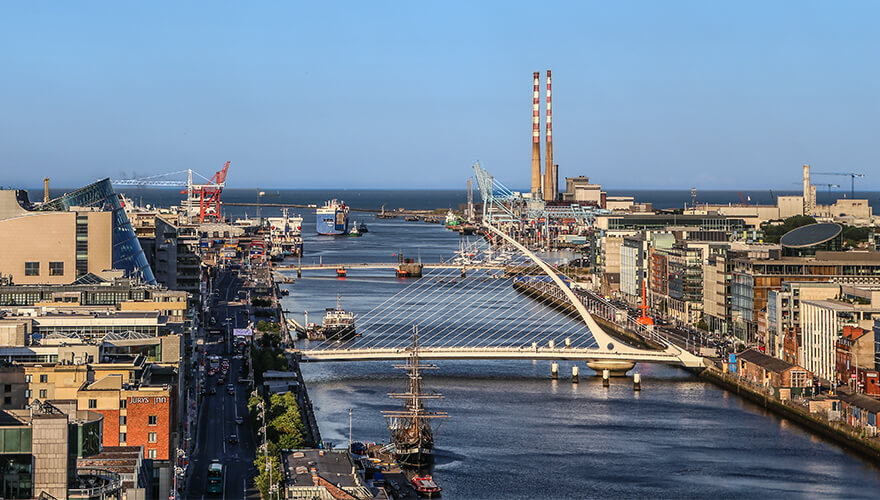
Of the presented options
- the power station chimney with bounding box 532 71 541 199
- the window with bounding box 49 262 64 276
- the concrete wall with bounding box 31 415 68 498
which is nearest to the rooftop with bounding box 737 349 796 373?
the window with bounding box 49 262 64 276

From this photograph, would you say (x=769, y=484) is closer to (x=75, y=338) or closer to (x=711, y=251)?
(x=75, y=338)

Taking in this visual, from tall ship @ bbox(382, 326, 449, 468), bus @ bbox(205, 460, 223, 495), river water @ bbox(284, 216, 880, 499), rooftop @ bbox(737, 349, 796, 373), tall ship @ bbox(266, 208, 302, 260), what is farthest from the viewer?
tall ship @ bbox(266, 208, 302, 260)

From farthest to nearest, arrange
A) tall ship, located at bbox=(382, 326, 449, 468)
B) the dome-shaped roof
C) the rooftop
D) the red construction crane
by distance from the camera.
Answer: the red construction crane < the dome-shaped roof < the rooftop < tall ship, located at bbox=(382, 326, 449, 468)

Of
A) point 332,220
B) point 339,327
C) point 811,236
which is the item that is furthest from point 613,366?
point 332,220

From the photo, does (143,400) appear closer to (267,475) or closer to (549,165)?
(267,475)

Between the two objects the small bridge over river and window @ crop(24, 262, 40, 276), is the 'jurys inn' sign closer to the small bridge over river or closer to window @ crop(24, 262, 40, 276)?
the small bridge over river

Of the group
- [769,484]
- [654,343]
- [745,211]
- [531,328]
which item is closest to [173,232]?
[531,328]

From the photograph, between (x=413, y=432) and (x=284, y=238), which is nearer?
(x=413, y=432)
